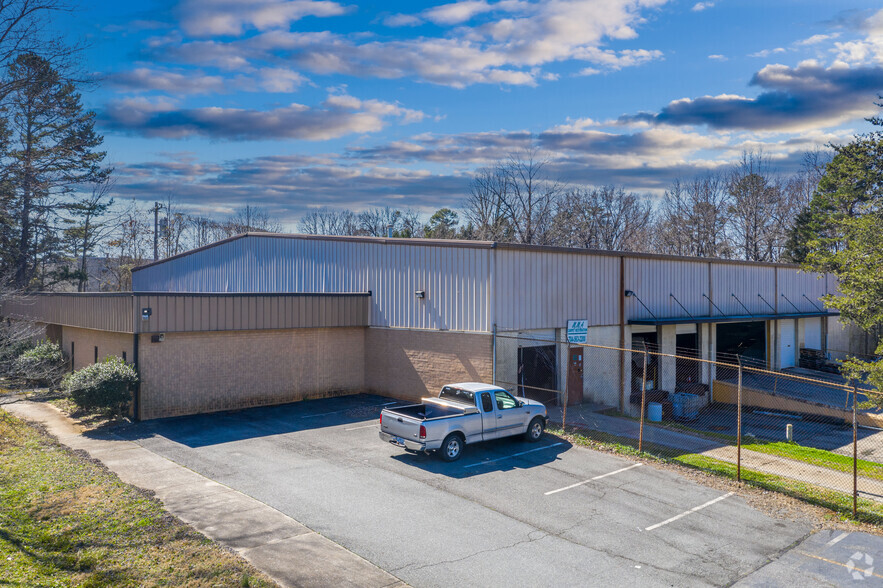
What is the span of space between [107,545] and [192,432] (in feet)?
27.4

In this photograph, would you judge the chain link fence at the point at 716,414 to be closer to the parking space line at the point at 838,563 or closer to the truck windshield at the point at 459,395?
the parking space line at the point at 838,563

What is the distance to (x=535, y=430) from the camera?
1636 cm

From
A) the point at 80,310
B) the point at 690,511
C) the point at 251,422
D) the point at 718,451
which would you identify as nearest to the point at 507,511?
the point at 690,511

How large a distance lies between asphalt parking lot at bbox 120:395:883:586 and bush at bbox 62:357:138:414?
1.45 m

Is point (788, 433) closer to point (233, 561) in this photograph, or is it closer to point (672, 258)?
point (672, 258)

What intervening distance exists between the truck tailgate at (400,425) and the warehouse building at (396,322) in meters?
5.24

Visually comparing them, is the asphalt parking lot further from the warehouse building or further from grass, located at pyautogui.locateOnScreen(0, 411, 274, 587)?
the warehouse building

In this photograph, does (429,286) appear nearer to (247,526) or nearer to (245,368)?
(245,368)

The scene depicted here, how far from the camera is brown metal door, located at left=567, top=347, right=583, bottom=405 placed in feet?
71.7

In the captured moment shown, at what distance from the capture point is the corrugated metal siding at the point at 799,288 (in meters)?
34.2

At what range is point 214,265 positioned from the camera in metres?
30.7

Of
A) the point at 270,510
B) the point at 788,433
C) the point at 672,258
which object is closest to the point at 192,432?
the point at 270,510

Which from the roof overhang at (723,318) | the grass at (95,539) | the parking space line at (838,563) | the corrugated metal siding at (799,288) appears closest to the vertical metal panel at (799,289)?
the corrugated metal siding at (799,288)

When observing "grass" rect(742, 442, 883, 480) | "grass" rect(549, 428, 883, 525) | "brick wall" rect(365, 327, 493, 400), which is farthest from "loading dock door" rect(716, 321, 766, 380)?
"brick wall" rect(365, 327, 493, 400)
